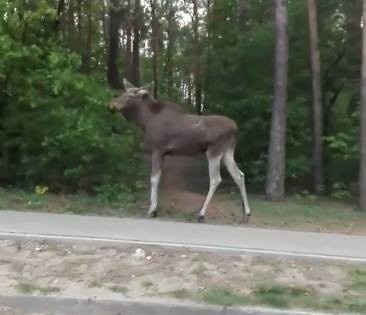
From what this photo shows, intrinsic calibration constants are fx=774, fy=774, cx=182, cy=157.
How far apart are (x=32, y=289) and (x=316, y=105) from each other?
43.9ft

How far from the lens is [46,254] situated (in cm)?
829

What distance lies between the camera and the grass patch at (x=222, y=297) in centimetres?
697

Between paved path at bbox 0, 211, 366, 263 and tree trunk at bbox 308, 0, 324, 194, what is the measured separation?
9226 millimetres

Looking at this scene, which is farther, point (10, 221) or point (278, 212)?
point (278, 212)

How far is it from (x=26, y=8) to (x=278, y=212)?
646 centimetres

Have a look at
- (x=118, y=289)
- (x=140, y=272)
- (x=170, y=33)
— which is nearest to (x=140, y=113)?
(x=140, y=272)

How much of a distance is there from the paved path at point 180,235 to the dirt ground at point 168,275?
0.25 meters

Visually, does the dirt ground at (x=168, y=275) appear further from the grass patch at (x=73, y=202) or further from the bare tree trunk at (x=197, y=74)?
the bare tree trunk at (x=197, y=74)

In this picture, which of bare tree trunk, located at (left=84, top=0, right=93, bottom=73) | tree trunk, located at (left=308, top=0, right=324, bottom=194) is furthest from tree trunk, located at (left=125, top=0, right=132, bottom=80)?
tree trunk, located at (left=308, top=0, right=324, bottom=194)

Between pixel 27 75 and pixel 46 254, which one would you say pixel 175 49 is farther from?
pixel 46 254

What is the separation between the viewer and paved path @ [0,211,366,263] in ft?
28.5

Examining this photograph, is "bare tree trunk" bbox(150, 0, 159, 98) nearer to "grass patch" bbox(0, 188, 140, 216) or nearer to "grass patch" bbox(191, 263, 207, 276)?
"grass patch" bbox(0, 188, 140, 216)

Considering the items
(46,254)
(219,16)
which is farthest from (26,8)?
(219,16)

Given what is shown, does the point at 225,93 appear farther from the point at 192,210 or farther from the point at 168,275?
the point at 168,275
